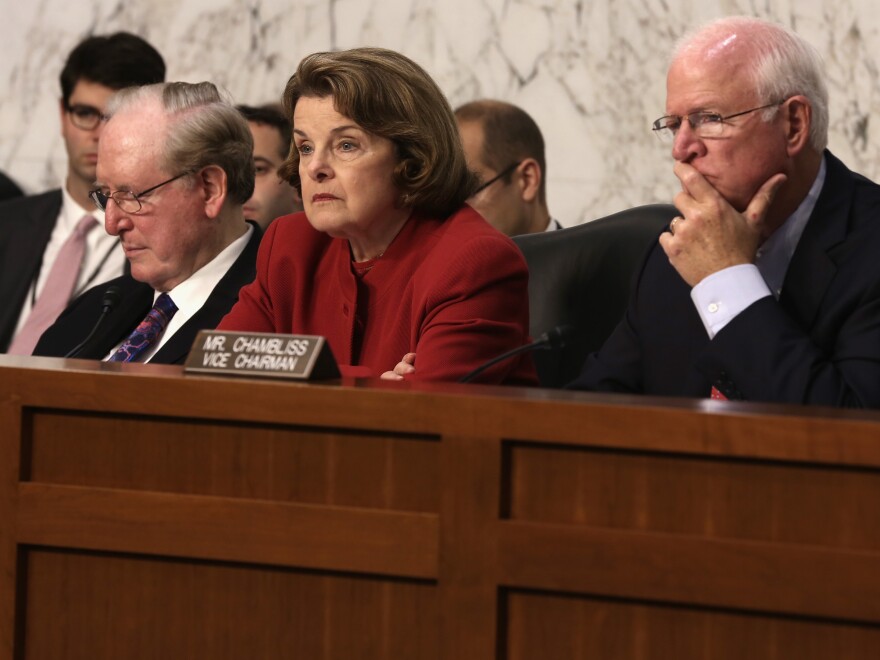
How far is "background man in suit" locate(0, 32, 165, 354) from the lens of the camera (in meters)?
4.32

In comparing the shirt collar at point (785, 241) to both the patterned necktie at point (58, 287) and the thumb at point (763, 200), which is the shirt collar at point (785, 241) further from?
the patterned necktie at point (58, 287)

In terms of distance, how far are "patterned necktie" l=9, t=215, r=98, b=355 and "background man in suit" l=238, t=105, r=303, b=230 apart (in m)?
0.63

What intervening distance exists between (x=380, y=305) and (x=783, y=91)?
A: 30.0 inches

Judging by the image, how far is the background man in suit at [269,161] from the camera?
4125 millimetres

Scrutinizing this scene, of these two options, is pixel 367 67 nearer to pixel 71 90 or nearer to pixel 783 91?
pixel 783 91

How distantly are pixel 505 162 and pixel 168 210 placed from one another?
139 centimetres

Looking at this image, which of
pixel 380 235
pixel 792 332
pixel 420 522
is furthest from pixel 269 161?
pixel 420 522

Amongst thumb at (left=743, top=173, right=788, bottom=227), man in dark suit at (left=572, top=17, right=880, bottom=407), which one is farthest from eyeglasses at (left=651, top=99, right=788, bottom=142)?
thumb at (left=743, top=173, right=788, bottom=227)

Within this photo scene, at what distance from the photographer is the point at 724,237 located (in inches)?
84.1

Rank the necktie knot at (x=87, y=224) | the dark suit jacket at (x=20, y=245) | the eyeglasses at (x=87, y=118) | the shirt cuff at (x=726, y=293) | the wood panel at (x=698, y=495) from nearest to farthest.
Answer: the wood panel at (x=698, y=495) < the shirt cuff at (x=726, y=293) < the dark suit jacket at (x=20, y=245) < the necktie knot at (x=87, y=224) < the eyeglasses at (x=87, y=118)

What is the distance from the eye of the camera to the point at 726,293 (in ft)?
→ 6.72

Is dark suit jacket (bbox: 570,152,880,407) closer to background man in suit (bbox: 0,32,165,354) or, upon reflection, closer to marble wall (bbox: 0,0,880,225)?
marble wall (bbox: 0,0,880,225)

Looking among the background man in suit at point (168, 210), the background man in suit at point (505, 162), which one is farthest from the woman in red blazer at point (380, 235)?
the background man in suit at point (505, 162)

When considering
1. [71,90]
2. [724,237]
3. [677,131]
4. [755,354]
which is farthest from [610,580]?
[71,90]
